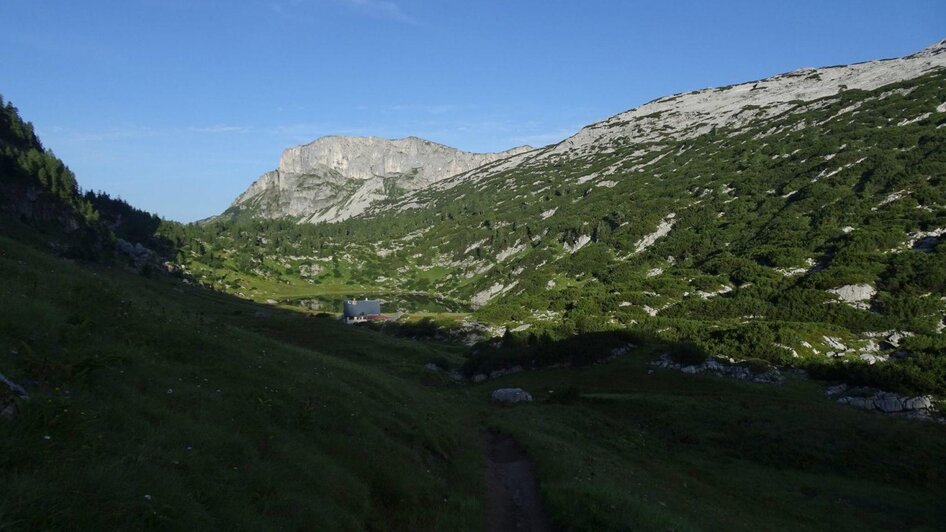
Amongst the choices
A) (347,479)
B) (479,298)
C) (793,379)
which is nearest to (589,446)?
(347,479)

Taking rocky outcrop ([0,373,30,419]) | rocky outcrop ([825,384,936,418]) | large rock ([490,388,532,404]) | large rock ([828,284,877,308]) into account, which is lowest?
large rock ([490,388,532,404])

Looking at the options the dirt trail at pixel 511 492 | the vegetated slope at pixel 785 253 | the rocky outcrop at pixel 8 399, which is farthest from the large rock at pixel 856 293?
the rocky outcrop at pixel 8 399

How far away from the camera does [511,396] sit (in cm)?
4938

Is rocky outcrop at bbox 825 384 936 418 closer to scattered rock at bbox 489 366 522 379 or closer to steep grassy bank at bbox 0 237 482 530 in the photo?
scattered rock at bbox 489 366 522 379

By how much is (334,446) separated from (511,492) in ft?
31.9

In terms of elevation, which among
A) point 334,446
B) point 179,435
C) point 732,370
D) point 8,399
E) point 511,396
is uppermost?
point 8,399

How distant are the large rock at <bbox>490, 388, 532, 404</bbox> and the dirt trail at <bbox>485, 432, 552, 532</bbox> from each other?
15.8 metres

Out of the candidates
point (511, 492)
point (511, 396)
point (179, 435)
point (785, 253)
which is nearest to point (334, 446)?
point (179, 435)

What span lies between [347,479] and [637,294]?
82.6 metres

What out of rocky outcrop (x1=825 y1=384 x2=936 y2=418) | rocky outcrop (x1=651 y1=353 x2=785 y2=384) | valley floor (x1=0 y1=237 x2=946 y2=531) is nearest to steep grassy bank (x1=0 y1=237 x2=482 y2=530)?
valley floor (x1=0 y1=237 x2=946 y2=531)

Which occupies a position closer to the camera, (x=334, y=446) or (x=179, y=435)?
(x=179, y=435)

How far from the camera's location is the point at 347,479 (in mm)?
15773

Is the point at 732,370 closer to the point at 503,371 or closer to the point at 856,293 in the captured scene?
the point at 503,371

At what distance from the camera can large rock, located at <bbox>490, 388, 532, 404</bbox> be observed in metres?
48.6
